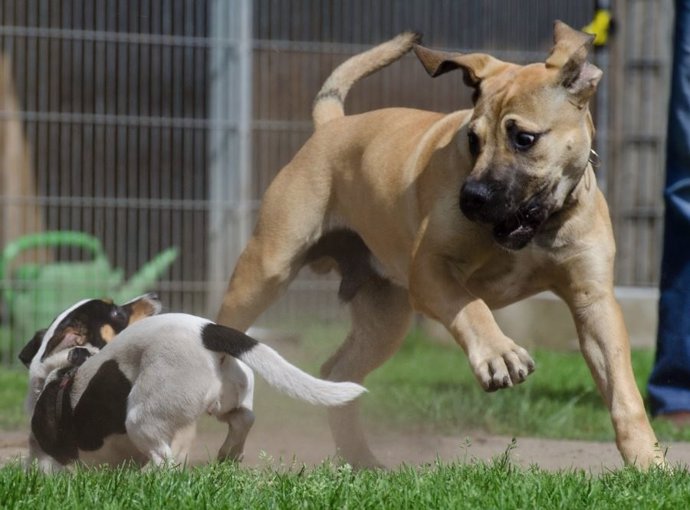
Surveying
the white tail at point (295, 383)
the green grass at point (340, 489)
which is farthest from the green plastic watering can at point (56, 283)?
the green grass at point (340, 489)

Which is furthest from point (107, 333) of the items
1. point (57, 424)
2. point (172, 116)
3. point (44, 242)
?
point (172, 116)

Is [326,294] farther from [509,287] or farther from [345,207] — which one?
[509,287]

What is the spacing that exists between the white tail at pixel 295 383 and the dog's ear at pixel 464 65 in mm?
1259

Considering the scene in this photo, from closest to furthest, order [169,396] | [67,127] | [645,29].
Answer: [169,396]
[67,127]
[645,29]

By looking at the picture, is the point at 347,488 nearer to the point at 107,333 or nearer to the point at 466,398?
the point at 107,333

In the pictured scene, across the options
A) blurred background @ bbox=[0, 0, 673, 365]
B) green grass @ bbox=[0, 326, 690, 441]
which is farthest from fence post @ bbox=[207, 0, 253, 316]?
green grass @ bbox=[0, 326, 690, 441]

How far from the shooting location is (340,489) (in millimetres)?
3520

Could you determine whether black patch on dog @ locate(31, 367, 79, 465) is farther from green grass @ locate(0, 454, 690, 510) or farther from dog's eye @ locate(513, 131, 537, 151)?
dog's eye @ locate(513, 131, 537, 151)

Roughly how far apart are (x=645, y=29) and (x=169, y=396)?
6320 mm

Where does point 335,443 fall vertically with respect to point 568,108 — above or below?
below

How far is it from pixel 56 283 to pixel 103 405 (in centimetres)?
407

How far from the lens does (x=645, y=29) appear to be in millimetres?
9500

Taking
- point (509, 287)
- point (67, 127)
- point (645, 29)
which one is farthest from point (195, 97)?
point (509, 287)

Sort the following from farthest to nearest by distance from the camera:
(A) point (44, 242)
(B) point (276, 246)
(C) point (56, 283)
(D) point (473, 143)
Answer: (A) point (44, 242), (C) point (56, 283), (B) point (276, 246), (D) point (473, 143)
